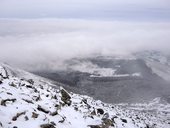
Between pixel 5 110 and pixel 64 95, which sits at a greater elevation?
pixel 5 110

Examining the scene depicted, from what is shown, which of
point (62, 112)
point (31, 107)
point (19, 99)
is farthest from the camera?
point (62, 112)

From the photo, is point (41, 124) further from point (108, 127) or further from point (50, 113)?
point (108, 127)

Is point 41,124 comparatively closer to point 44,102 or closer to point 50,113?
point 50,113

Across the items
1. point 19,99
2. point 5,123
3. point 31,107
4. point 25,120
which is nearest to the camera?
point 5,123

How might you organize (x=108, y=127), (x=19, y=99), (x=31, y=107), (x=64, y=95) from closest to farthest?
(x=31, y=107) < (x=19, y=99) < (x=108, y=127) < (x=64, y=95)

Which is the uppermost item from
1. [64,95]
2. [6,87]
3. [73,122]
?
[6,87]

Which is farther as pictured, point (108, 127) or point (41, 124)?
point (108, 127)

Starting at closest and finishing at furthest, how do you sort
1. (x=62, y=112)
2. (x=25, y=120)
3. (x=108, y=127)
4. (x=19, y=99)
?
(x=25, y=120), (x=19, y=99), (x=62, y=112), (x=108, y=127)

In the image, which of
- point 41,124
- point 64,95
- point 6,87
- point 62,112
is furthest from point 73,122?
point 64,95

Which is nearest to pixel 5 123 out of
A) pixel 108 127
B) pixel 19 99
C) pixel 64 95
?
pixel 19 99

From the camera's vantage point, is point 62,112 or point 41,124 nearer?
point 41,124
